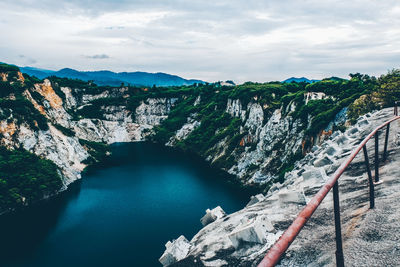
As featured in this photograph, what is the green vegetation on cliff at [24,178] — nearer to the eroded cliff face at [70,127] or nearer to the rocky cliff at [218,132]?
the eroded cliff face at [70,127]

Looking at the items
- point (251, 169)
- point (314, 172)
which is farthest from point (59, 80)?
point (314, 172)

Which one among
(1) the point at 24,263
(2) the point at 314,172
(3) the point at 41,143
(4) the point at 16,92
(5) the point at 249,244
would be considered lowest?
(1) the point at 24,263

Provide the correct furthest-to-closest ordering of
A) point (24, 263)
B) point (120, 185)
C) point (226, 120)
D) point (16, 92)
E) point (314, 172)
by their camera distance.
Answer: point (226, 120) → point (16, 92) → point (120, 185) → point (24, 263) → point (314, 172)

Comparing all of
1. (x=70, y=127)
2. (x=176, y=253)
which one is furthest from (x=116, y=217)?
(x=70, y=127)

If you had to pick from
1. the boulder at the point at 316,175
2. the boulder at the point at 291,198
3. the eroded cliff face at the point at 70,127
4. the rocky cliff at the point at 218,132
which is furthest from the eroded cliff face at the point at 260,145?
the boulder at the point at 291,198

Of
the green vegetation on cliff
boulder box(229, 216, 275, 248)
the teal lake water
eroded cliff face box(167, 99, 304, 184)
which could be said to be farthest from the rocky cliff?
the teal lake water

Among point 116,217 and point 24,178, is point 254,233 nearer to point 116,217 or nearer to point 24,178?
point 116,217

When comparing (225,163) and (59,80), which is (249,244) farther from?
(59,80)
